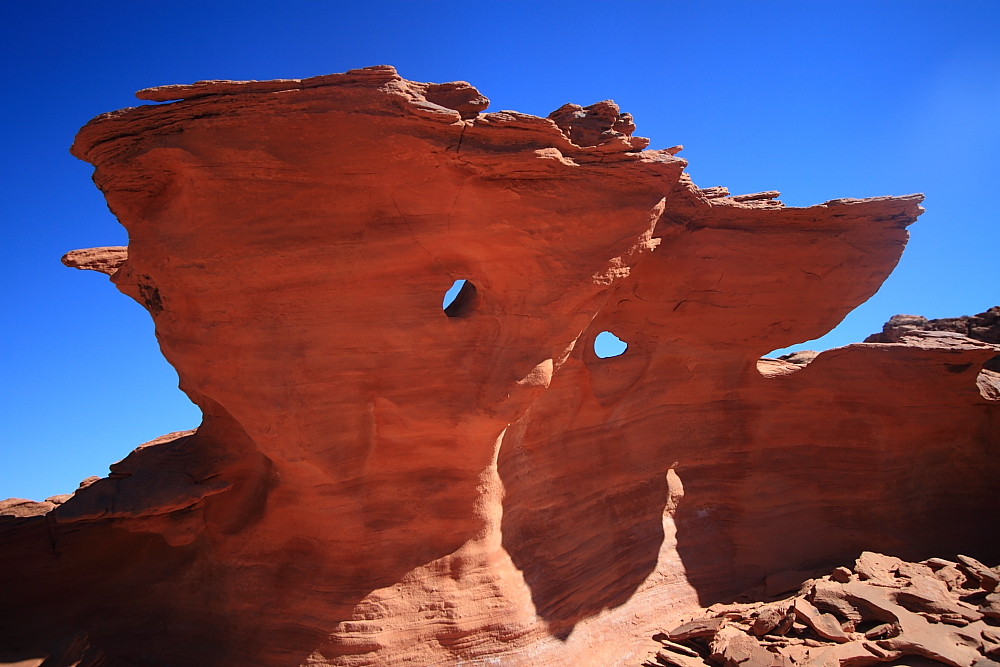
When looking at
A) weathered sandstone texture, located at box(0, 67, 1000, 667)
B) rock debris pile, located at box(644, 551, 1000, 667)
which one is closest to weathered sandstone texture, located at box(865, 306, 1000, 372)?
rock debris pile, located at box(644, 551, 1000, 667)

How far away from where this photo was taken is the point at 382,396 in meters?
6.33

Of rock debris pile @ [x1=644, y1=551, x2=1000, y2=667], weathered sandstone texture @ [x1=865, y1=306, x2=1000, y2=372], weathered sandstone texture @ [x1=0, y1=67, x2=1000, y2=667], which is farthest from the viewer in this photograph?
Result: weathered sandstone texture @ [x1=865, y1=306, x2=1000, y2=372]

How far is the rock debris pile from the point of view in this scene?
6.45 m

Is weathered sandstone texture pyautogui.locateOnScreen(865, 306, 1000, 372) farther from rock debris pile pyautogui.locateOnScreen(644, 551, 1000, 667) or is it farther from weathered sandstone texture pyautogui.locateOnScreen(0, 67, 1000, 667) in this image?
weathered sandstone texture pyautogui.locateOnScreen(0, 67, 1000, 667)

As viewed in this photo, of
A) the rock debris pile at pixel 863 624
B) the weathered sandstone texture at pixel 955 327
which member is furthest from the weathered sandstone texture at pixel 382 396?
the weathered sandstone texture at pixel 955 327

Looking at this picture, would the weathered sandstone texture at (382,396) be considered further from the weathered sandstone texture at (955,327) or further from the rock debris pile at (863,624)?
the weathered sandstone texture at (955,327)

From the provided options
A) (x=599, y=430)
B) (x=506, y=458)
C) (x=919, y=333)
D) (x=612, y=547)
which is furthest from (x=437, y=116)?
(x=919, y=333)

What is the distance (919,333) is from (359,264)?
33.1 feet

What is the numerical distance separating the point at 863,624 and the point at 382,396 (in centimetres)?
569

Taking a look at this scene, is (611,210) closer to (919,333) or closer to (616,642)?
(616,642)

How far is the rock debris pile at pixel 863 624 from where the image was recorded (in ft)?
21.1

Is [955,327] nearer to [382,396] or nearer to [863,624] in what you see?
[863,624]

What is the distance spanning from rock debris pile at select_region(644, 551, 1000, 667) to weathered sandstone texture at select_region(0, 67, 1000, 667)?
0.62 meters

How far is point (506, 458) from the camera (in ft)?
24.3
